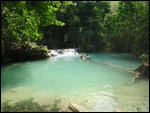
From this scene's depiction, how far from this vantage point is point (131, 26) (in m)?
30.2

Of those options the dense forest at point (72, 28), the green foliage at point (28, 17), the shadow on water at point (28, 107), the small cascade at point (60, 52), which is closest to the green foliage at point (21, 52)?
the dense forest at point (72, 28)

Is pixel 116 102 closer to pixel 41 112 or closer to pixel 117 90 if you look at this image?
pixel 117 90

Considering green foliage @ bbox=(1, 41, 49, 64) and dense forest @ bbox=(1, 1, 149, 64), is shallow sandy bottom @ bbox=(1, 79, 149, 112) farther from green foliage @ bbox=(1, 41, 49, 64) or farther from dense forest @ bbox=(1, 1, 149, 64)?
green foliage @ bbox=(1, 41, 49, 64)

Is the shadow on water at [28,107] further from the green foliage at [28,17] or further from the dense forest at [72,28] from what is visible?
the green foliage at [28,17]

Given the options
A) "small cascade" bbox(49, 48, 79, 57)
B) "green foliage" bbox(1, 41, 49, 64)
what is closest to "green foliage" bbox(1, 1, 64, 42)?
"green foliage" bbox(1, 41, 49, 64)

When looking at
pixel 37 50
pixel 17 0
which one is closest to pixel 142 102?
pixel 17 0

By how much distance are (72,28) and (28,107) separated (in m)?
41.0

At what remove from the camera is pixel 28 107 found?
10.2m

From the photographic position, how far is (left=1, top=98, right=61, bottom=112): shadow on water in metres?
9.77

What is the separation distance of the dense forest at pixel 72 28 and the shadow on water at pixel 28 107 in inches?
106

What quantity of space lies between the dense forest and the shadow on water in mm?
2682

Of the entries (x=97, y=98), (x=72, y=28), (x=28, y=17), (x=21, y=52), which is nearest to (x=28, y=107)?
(x=97, y=98)

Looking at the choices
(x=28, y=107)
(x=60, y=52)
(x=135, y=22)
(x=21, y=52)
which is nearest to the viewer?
(x=28, y=107)

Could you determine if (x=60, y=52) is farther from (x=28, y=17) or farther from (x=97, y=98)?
(x=28, y=17)
